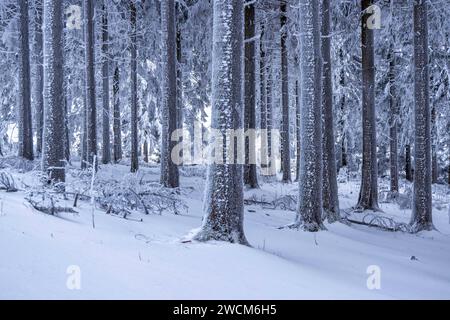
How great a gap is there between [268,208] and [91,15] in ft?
28.7

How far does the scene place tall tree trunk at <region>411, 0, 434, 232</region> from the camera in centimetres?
1116

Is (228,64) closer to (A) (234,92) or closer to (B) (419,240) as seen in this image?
(A) (234,92)

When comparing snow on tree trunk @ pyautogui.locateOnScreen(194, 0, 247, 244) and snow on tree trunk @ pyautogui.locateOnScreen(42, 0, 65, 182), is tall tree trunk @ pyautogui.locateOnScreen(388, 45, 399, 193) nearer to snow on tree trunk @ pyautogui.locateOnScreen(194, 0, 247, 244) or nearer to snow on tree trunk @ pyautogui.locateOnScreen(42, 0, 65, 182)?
snow on tree trunk @ pyautogui.locateOnScreen(194, 0, 247, 244)

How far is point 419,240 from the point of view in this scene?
34.3 ft

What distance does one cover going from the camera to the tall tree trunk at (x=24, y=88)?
1502 cm

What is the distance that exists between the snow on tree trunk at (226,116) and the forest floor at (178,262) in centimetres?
42

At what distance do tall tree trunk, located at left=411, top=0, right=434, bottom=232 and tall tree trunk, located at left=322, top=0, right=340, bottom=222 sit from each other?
7.42 ft

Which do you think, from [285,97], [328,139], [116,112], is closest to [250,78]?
[328,139]

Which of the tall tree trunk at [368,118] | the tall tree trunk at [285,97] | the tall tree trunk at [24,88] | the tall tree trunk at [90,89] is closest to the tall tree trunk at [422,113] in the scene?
the tall tree trunk at [368,118]

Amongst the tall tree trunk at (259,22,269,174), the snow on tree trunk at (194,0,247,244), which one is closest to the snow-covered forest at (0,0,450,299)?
the snow on tree trunk at (194,0,247,244)

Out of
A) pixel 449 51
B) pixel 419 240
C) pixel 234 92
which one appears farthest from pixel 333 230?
pixel 449 51

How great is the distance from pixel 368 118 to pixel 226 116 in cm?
828

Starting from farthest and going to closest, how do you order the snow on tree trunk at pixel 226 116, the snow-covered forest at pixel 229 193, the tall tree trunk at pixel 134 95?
1. the tall tree trunk at pixel 134 95
2. the snow on tree trunk at pixel 226 116
3. the snow-covered forest at pixel 229 193

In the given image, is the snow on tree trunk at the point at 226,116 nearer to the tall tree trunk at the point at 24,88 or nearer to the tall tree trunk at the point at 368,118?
the tall tree trunk at the point at 368,118
